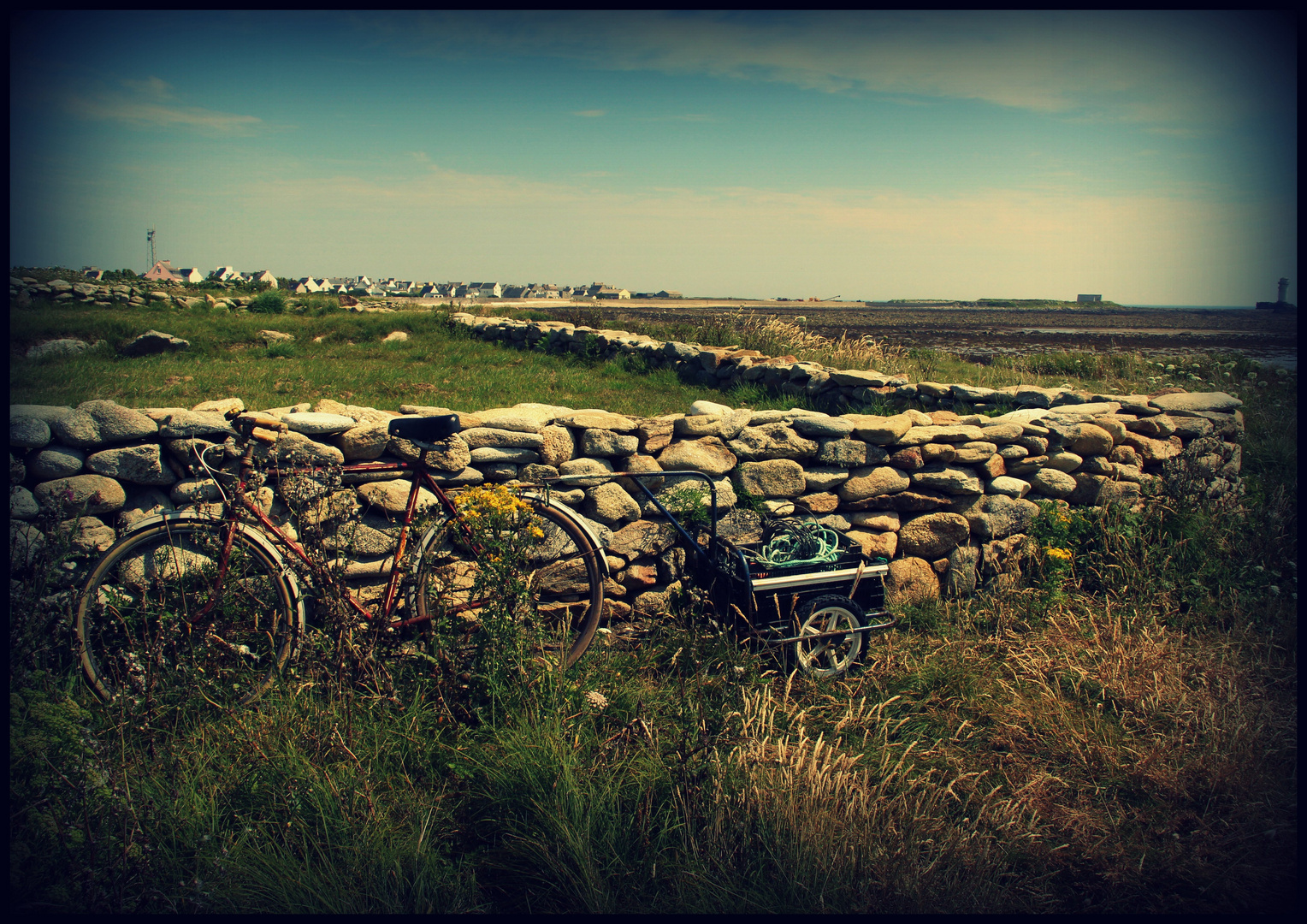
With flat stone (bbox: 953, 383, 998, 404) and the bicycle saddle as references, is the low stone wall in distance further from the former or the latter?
flat stone (bbox: 953, 383, 998, 404)

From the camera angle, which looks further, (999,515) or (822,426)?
(999,515)

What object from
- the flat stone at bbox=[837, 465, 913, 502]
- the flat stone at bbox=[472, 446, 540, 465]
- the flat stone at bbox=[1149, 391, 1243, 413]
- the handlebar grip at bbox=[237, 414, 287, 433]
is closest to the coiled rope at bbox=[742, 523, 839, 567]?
the flat stone at bbox=[837, 465, 913, 502]

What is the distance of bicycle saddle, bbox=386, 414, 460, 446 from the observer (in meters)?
3.42

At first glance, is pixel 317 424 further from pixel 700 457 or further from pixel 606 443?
pixel 700 457

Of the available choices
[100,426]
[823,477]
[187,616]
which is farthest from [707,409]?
[100,426]

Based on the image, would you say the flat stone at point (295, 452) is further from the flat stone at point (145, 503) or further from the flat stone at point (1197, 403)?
the flat stone at point (1197, 403)

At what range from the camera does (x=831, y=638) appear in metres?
3.78

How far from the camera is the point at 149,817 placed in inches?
93.4

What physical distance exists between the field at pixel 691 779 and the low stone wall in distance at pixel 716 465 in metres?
0.42

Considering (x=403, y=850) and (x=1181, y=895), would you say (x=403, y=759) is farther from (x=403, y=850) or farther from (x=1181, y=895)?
(x=1181, y=895)

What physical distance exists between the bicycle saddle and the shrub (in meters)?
16.9

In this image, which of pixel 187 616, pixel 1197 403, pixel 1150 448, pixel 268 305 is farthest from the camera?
pixel 268 305

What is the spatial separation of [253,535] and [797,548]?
270 cm

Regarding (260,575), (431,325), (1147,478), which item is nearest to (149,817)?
(260,575)
